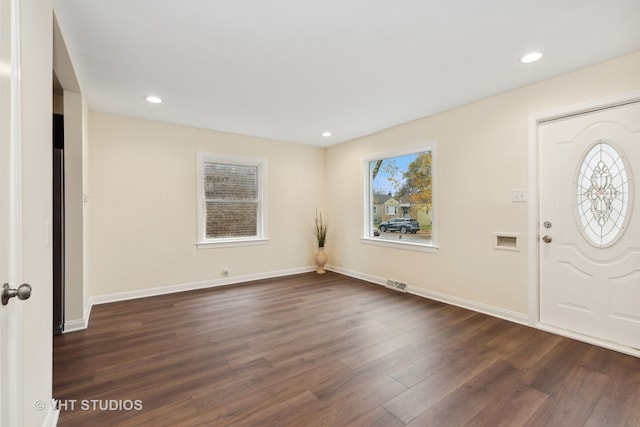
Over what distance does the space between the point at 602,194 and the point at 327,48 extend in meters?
2.78

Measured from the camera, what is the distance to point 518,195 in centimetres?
310

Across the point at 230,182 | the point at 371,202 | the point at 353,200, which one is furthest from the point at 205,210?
the point at 371,202

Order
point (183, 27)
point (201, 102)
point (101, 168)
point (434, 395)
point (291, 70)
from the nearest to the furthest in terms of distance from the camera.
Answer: point (434, 395), point (183, 27), point (291, 70), point (201, 102), point (101, 168)

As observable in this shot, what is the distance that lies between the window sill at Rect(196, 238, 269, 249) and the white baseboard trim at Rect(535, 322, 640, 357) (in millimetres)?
3974

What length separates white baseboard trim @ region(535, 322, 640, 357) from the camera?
95.3 inches

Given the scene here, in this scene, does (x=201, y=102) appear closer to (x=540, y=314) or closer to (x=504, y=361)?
(x=504, y=361)

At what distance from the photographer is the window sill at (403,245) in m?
3.99

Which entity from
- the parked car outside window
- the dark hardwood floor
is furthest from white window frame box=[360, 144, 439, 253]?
the dark hardwood floor

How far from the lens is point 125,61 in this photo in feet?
8.22

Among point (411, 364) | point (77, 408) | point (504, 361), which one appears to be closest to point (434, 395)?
point (411, 364)

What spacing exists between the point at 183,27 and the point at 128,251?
3123 mm
